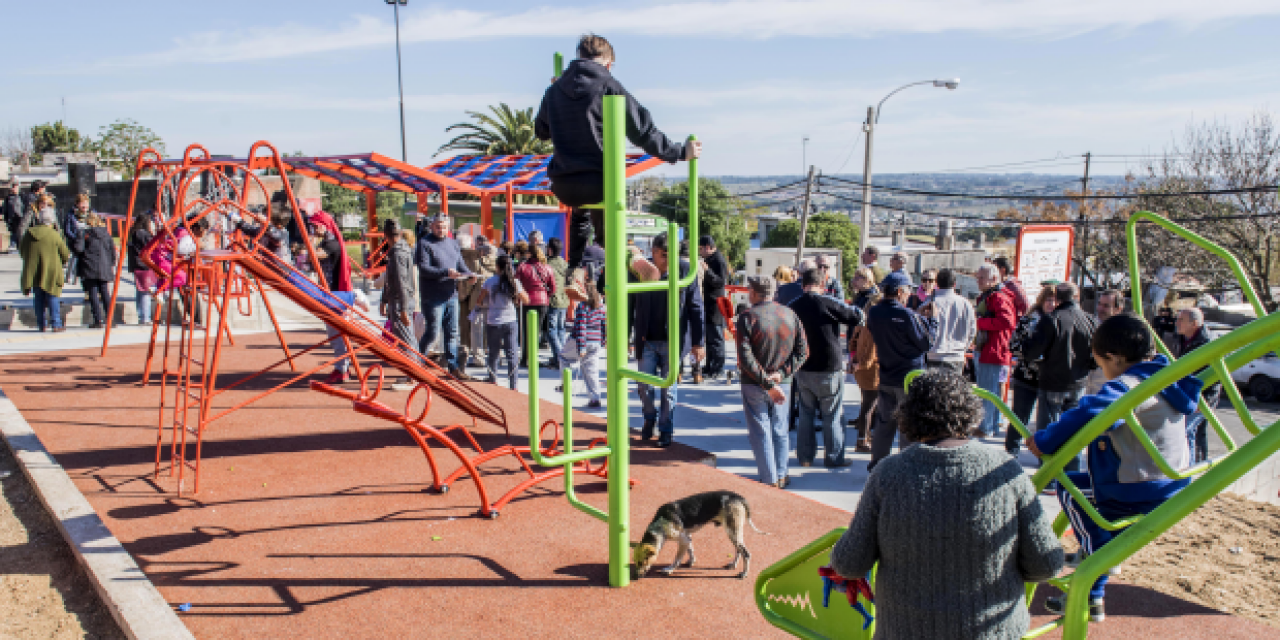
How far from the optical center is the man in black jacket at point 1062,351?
6801mm

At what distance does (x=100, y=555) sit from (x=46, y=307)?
31.8 ft

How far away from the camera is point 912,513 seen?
7.54 ft

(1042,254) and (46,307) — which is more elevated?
(1042,254)

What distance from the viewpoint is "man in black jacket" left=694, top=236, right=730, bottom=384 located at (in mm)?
9289

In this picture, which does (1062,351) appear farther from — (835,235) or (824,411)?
(835,235)

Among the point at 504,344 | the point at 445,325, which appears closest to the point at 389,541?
the point at 504,344

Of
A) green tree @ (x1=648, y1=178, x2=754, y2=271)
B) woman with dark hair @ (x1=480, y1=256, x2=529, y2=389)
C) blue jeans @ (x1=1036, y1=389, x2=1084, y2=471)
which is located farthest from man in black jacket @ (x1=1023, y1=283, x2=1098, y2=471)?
green tree @ (x1=648, y1=178, x2=754, y2=271)

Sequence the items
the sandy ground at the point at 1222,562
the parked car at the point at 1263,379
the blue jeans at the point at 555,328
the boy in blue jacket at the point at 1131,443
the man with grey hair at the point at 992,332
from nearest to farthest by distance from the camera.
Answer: the boy in blue jacket at the point at 1131,443
the sandy ground at the point at 1222,562
the man with grey hair at the point at 992,332
the blue jeans at the point at 555,328
the parked car at the point at 1263,379

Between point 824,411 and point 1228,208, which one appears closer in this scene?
point 824,411

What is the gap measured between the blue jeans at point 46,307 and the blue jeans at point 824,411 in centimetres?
1107

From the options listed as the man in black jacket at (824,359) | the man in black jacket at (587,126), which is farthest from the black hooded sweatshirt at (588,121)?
the man in black jacket at (824,359)

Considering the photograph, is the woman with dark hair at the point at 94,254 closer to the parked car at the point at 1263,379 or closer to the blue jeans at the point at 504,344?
the blue jeans at the point at 504,344

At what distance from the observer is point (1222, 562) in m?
5.65

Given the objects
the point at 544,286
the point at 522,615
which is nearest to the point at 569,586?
the point at 522,615
